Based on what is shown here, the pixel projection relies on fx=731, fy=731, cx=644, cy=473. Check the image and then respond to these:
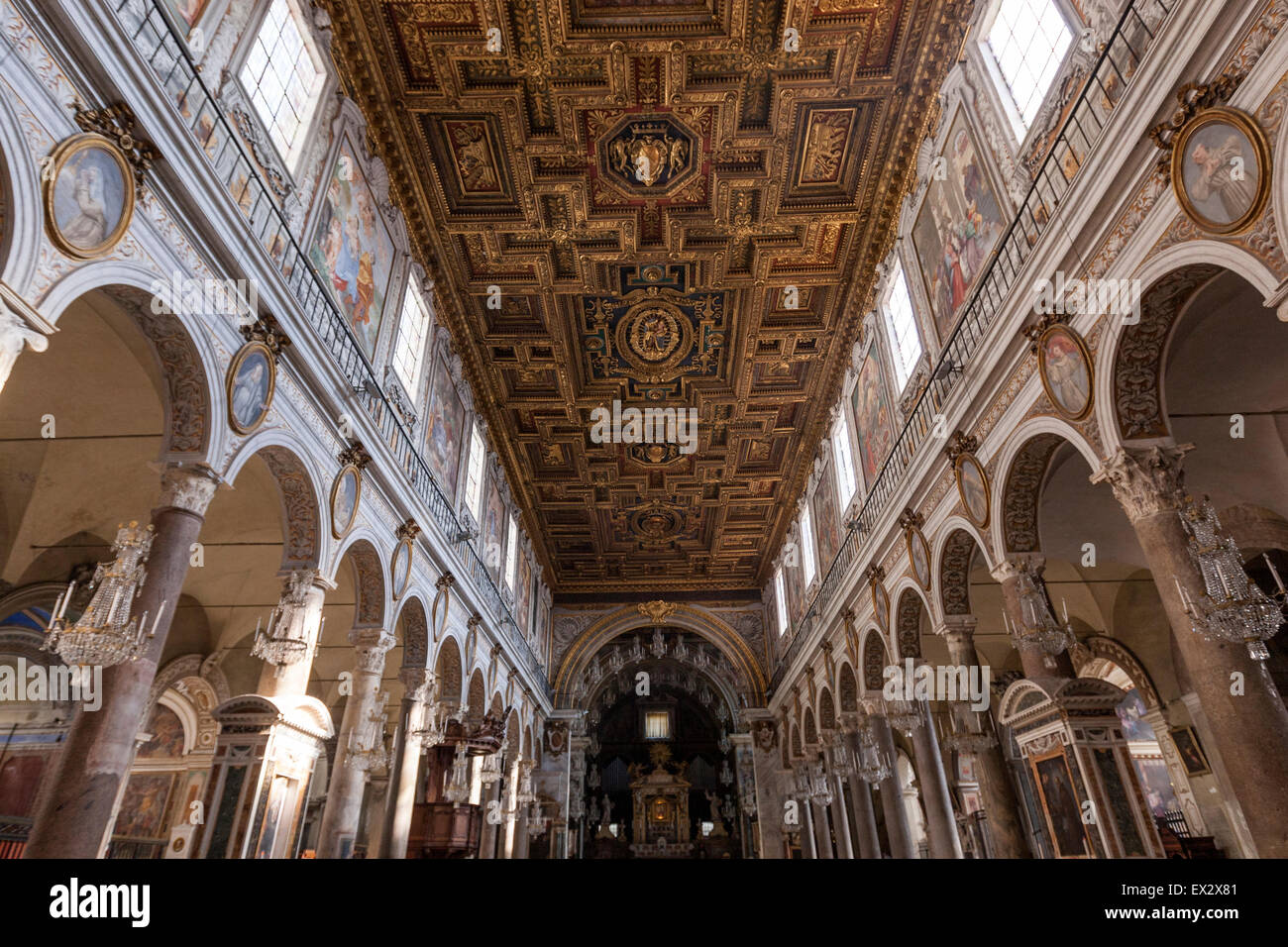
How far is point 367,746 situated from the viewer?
8.91 m

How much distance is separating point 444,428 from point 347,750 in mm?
6384

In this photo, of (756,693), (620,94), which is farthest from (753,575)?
(620,94)

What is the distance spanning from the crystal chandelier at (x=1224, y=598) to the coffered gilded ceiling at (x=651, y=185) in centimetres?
727

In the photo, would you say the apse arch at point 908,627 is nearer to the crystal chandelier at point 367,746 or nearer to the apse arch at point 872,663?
the apse arch at point 872,663

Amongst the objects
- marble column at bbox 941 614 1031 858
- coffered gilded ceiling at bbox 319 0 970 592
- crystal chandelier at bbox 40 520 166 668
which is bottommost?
marble column at bbox 941 614 1031 858

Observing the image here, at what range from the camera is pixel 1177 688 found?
41.5 feet

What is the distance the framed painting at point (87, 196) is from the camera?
452 centimetres

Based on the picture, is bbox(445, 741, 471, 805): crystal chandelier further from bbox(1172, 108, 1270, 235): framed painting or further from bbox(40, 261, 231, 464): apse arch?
bbox(1172, 108, 1270, 235): framed painting

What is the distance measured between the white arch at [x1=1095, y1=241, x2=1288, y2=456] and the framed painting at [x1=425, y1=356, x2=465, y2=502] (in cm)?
975

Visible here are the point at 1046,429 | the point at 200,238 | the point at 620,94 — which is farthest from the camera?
the point at 620,94

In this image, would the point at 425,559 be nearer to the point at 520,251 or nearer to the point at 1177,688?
the point at 520,251

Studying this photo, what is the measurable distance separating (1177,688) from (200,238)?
15586 millimetres

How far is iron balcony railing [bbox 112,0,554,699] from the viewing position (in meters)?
5.63

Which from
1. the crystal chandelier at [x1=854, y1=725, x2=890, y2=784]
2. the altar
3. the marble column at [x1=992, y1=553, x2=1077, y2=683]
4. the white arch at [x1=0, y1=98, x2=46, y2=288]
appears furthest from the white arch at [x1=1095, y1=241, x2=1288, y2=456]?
the altar
